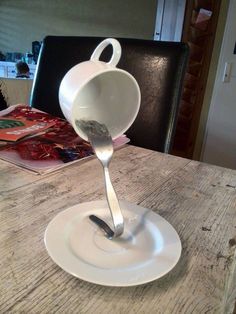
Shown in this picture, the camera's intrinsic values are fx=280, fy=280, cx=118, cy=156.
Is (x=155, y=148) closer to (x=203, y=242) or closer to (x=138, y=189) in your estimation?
(x=138, y=189)

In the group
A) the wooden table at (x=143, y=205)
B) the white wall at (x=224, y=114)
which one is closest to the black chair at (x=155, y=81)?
the wooden table at (x=143, y=205)

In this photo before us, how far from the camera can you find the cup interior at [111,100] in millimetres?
448

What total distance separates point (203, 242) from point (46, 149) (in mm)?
385

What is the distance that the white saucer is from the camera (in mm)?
281

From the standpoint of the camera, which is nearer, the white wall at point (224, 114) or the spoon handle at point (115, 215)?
the spoon handle at point (115, 215)

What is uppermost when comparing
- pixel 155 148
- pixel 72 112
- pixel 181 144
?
pixel 72 112

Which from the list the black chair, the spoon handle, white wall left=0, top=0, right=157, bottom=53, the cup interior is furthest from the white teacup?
white wall left=0, top=0, right=157, bottom=53

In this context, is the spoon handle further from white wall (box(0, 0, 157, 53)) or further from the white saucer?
white wall (box(0, 0, 157, 53))

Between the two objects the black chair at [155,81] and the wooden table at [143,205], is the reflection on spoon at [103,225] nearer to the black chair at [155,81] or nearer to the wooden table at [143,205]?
the wooden table at [143,205]

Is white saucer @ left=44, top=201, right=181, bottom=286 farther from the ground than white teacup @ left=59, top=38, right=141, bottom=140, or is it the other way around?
white teacup @ left=59, top=38, right=141, bottom=140

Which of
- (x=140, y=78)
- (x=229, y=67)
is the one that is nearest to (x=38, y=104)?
(x=140, y=78)

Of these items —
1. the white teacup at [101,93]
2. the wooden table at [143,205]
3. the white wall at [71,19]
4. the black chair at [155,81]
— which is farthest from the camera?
the white wall at [71,19]

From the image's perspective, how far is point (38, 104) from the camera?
1.08 metres

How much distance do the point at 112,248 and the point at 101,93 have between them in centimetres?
26
